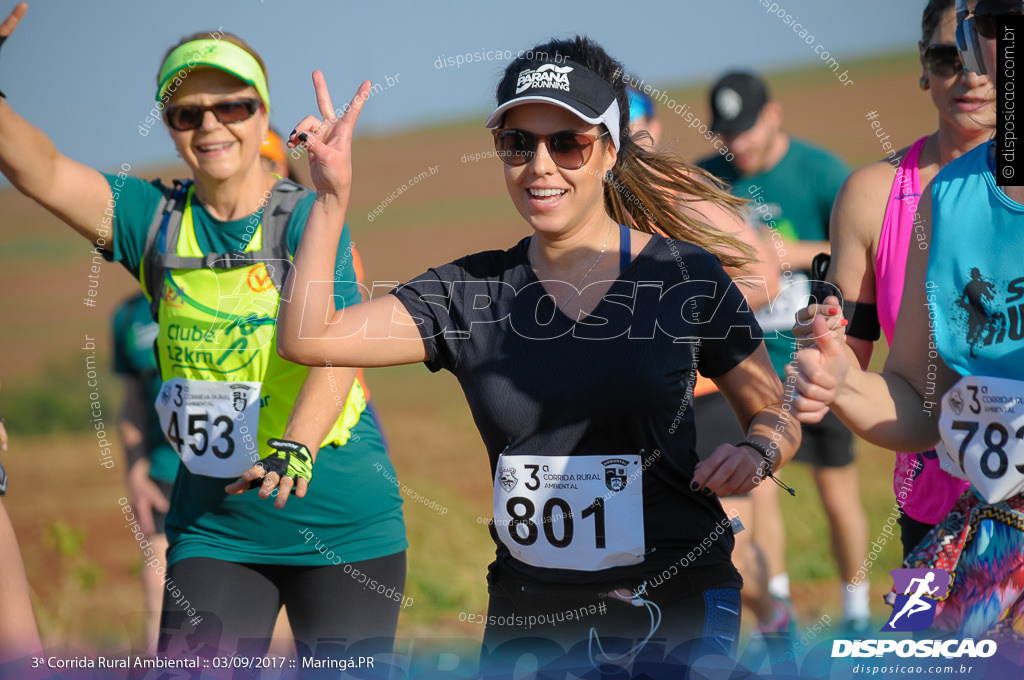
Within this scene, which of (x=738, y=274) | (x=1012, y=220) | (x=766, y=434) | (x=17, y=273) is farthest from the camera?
(x=17, y=273)

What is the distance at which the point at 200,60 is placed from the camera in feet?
11.4

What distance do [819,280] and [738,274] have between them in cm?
30

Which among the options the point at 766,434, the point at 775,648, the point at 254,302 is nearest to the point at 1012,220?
the point at 766,434

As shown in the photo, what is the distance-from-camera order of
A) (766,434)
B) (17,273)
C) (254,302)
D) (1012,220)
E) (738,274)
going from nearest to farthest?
(1012,220)
(766,434)
(254,302)
(738,274)
(17,273)

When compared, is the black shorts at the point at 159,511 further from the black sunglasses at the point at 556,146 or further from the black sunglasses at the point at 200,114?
the black sunglasses at the point at 556,146

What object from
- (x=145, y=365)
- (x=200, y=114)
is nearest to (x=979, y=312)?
(x=200, y=114)

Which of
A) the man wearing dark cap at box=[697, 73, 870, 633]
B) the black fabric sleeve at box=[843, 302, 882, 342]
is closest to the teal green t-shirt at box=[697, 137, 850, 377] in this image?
the man wearing dark cap at box=[697, 73, 870, 633]

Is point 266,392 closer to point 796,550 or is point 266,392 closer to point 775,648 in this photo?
point 775,648

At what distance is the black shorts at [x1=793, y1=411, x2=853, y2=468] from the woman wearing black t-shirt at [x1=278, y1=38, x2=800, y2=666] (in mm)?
2805

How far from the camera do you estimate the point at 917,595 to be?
2748 mm

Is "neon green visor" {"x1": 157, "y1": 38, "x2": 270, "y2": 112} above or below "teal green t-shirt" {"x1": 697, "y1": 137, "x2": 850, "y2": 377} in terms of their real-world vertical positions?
above

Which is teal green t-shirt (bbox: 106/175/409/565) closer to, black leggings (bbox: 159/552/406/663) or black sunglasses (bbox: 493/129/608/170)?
black leggings (bbox: 159/552/406/663)

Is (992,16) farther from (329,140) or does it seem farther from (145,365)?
(145,365)

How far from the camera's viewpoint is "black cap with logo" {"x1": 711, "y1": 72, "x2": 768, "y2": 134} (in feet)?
19.2
